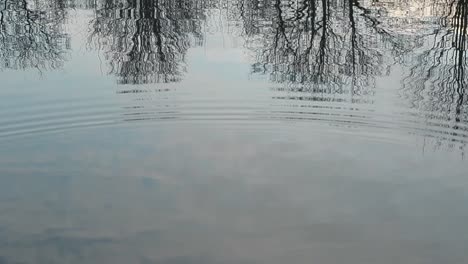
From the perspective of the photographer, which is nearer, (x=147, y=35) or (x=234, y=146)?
(x=234, y=146)

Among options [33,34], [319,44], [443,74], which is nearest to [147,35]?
[33,34]

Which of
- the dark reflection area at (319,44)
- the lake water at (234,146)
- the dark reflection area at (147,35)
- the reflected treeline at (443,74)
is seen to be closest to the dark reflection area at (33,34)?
the lake water at (234,146)

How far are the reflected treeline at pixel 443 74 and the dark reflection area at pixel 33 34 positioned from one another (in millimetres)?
7382

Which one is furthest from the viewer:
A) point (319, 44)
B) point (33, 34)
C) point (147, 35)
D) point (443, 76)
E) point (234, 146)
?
point (33, 34)

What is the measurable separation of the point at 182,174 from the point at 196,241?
193cm

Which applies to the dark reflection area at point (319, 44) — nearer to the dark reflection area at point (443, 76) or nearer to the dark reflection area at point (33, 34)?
the dark reflection area at point (443, 76)

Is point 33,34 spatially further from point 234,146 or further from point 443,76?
point 443,76

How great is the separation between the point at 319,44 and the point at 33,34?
7390mm

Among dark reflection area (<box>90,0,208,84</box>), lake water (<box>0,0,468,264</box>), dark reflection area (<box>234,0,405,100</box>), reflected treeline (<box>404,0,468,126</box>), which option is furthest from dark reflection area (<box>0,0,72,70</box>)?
reflected treeline (<box>404,0,468,126</box>)

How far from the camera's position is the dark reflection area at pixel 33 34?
50.2 feet

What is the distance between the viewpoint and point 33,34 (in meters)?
18.3

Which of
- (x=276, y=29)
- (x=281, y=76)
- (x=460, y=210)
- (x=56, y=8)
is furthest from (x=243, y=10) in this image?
(x=460, y=210)

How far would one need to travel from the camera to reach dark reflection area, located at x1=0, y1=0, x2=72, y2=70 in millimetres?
15289

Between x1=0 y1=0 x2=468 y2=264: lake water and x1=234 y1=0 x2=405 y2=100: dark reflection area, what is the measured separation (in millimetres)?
88
